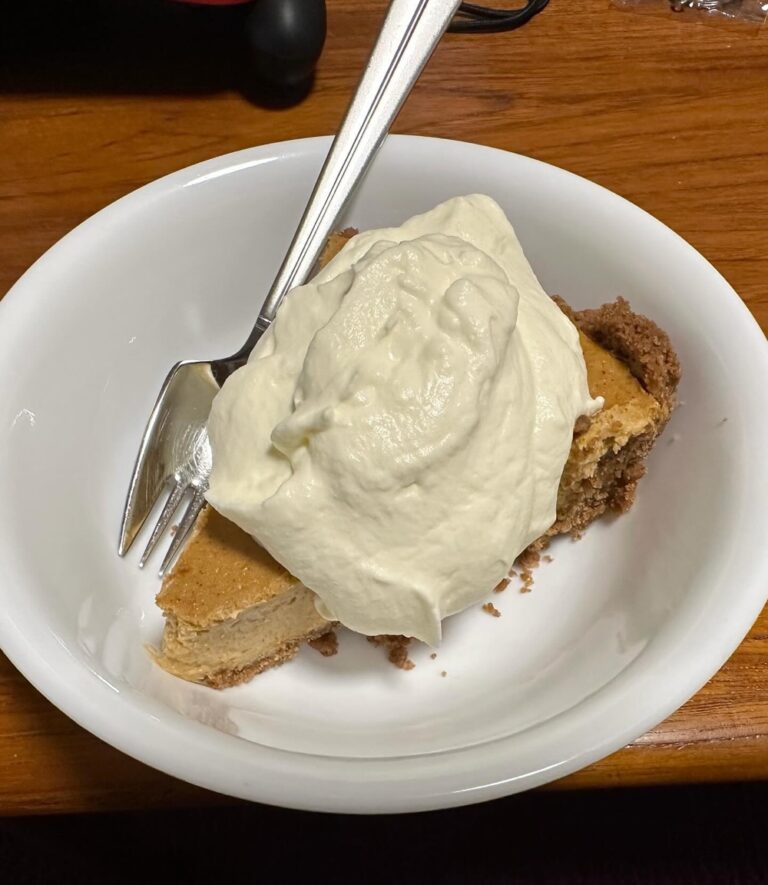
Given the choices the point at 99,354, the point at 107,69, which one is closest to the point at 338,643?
the point at 99,354

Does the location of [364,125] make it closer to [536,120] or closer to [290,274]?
[290,274]

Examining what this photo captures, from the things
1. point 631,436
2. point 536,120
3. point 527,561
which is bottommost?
point 527,561

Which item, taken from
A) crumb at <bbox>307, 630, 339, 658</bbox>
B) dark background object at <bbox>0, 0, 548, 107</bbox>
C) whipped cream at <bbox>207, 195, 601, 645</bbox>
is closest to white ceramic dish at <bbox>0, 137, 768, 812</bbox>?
crumb at <bbox>307, 630, 339, 658</bbox>

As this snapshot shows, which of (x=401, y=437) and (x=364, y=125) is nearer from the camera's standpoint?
(x=401, y=437)

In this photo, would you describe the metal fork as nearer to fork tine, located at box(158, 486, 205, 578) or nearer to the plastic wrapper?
fork tine, located at box(158, 486, 205, 578)

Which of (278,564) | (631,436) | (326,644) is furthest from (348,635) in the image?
(631,436)

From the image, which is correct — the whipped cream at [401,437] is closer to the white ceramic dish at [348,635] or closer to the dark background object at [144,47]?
the white ceramic dish at [348,635]
